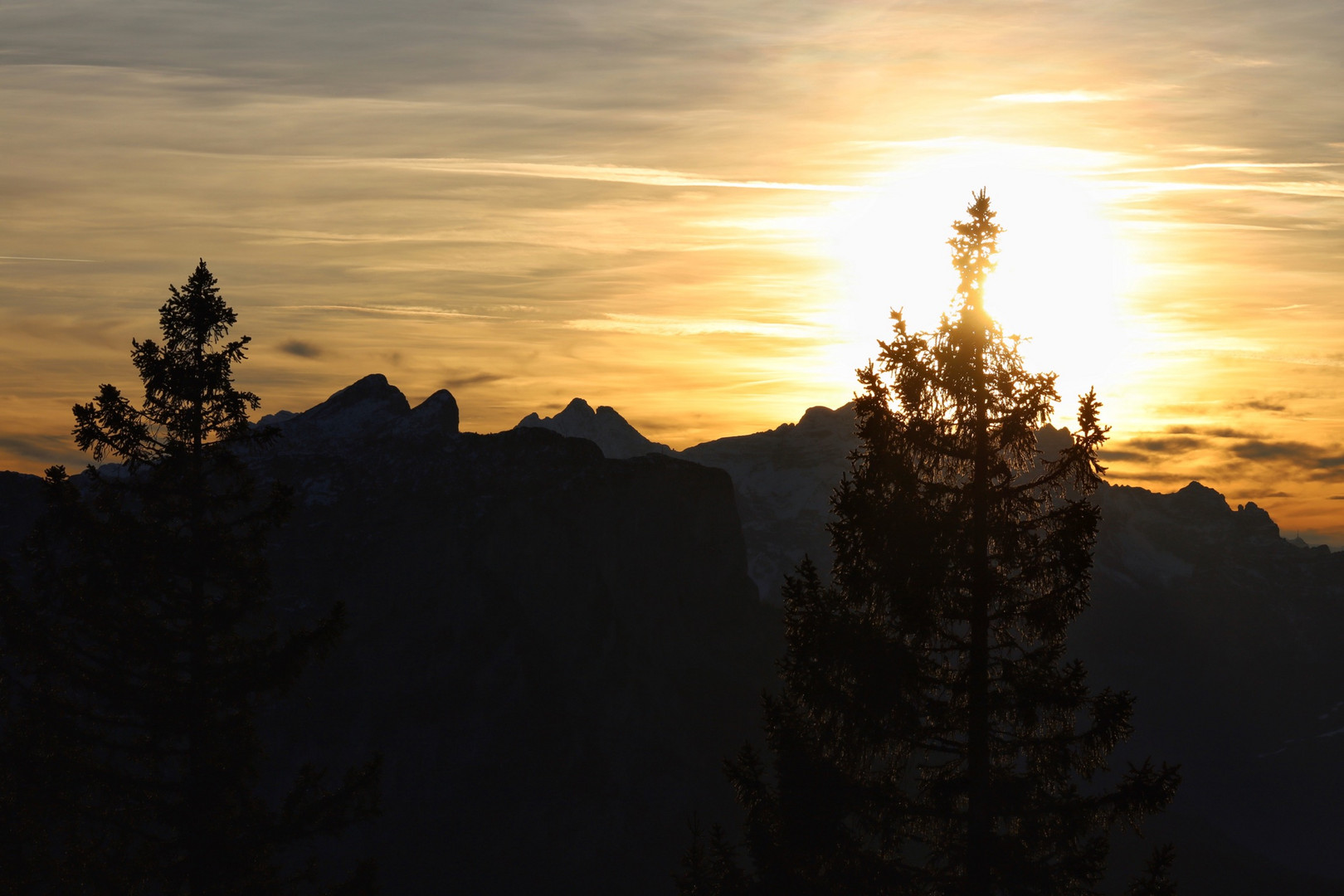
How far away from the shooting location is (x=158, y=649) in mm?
29047

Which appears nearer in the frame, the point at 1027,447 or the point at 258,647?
the point at 1027,447

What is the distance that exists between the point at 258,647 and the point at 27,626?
4.66 m

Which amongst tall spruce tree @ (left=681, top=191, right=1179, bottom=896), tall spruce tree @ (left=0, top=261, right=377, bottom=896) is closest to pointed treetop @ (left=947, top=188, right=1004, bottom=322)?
tall spruce tree @ (left=681, top=191, right=1179, bottom=896)

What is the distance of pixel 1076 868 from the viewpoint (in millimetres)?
22812

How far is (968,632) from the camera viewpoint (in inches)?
936

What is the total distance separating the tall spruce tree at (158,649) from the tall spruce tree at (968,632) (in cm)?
1211

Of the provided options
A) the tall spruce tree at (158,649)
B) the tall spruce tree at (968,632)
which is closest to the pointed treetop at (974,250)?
the tall spruce tree at (968,632)

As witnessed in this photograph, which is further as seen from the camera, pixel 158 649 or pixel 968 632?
pixel 158 649

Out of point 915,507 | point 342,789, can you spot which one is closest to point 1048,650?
point 915,507

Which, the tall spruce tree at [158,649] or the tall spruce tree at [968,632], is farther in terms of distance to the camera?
the tall spruce tree at [158,649]

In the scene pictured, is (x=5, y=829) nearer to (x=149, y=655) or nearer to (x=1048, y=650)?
(x=149, y=655)

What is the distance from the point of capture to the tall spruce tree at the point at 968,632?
2281 centimetres

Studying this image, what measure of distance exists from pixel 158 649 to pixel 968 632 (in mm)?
17078

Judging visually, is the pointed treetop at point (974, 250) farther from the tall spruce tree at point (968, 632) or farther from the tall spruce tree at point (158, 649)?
the tall spruce tree at point (158, 649)
